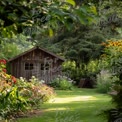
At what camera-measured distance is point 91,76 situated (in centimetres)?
2800

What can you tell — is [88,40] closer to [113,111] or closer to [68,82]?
[68,82]

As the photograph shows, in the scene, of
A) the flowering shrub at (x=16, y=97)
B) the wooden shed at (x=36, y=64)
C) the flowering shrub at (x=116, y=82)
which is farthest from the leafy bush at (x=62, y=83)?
the flowering shrub at (x=116, y=82)

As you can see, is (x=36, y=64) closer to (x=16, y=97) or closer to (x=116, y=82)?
(x=16, y=97)

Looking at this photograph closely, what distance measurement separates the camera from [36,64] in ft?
93.2

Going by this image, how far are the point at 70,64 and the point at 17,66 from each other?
4.71 meters

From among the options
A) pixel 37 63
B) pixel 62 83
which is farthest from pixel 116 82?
pixel 37 63

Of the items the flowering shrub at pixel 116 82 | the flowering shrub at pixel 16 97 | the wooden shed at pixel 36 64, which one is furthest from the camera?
the wooden shed at pixel 36 64

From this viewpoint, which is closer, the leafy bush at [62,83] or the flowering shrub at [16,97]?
the flowering shrub at [16,97]

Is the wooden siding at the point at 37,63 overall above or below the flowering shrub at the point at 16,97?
above

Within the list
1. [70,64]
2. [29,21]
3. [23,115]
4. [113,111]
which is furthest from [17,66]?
[29,21]

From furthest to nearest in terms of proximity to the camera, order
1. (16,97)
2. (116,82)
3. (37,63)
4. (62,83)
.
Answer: (37,63) < (62,83) < (16,97) < (116,82)

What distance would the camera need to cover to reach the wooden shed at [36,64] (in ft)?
92.3

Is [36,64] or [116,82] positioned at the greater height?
[36,64]

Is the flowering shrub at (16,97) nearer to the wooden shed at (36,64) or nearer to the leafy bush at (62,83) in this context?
the leafy bush at (62,83)
